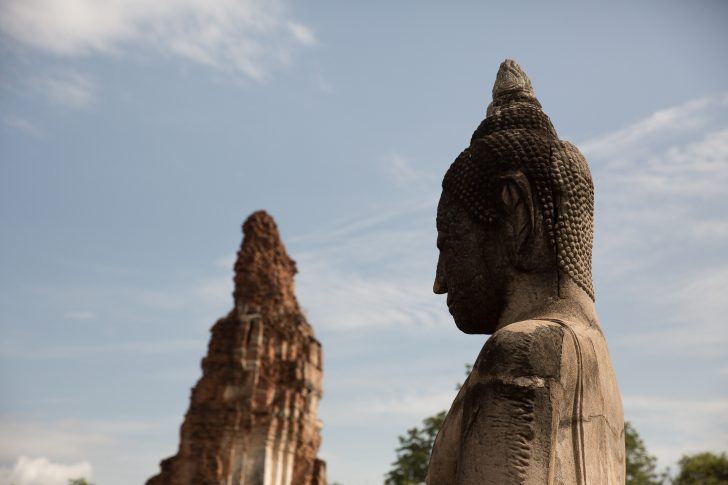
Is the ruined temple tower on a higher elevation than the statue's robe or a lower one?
higher

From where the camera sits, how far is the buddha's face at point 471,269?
11.3 ft

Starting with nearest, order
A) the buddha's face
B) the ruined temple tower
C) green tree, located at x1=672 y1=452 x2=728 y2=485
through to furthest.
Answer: the buddha's face → the ruined temple tower → green tree, located at x1=672 y1=452 x2=728 y2=485

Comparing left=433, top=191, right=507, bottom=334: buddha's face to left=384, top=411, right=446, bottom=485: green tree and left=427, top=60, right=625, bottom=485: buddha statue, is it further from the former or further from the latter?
left=384, top=411, right=446, bottom=485: green tree

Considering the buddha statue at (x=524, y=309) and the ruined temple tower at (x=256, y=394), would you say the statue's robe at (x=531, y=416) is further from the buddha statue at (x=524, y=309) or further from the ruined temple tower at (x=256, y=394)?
the ruined temple tower at (x=256, y=394)

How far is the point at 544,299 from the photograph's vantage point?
3.35 m

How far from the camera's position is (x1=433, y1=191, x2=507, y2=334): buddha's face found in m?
3.45

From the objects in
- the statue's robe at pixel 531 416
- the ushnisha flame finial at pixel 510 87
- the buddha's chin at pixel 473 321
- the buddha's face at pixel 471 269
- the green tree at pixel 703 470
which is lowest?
the statue's robe at pixel 531 416

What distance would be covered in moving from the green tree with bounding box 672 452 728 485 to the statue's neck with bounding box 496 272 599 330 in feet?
97.1

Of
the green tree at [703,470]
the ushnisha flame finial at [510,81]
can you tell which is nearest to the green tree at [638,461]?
the green tree at [703,470]

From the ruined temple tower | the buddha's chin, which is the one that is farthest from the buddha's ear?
the ruined temple tower

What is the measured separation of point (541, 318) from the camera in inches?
127

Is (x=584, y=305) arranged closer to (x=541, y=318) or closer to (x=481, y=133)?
(x=541, y=318)

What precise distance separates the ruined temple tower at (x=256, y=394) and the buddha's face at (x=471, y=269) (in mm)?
20117

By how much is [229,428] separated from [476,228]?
20.9 m
